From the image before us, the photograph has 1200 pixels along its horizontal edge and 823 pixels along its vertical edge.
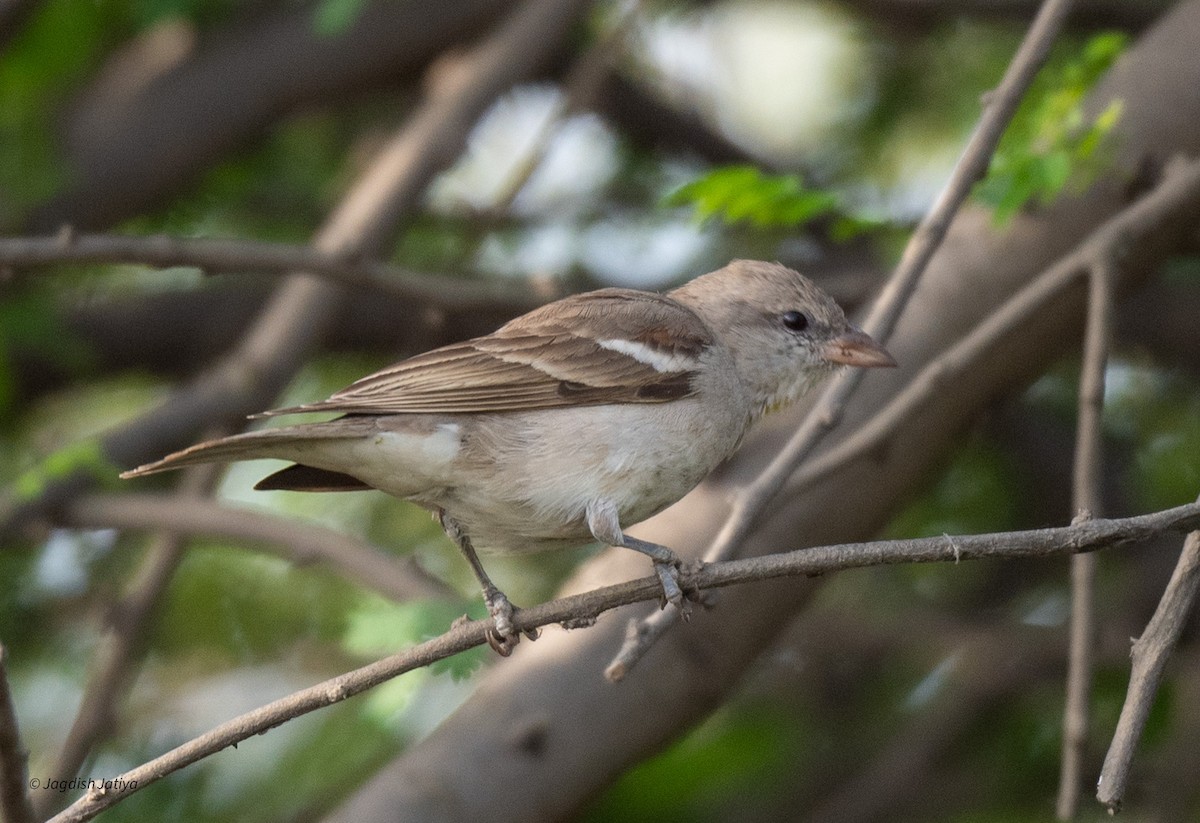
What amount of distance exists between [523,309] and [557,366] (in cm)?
191

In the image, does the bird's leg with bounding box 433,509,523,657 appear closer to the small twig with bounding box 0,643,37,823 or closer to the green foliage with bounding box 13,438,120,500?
the small twig with bounding box 0,643,37,823

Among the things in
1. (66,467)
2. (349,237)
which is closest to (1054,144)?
(349,237)

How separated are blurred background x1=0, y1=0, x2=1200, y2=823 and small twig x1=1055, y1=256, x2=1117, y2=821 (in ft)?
1.73

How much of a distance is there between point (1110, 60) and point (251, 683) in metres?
4.80

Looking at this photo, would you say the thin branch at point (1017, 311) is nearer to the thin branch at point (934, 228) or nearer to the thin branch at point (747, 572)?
the thin branch at point (934, 228)

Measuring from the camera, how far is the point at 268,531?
5648 millimetres

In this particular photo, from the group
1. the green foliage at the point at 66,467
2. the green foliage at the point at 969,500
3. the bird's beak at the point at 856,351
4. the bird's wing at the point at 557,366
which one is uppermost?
the green foliage at the point at 66,467

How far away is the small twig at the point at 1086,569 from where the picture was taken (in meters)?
4.35

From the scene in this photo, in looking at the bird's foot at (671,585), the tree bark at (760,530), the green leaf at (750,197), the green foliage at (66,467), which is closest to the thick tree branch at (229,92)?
the green foliage at (66,467)

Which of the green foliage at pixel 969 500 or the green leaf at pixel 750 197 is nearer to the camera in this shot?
the green leaf at pixel 750 197

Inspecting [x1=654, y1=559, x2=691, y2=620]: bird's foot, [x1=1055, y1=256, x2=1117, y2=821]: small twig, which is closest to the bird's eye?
[x1=1055, y1=256, x2=1117, y2=821]: small twig

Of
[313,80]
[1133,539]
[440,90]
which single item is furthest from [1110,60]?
[313,80]

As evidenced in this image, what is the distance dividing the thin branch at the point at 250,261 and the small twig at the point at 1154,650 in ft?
11.2

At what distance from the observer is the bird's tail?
355 centimetres
